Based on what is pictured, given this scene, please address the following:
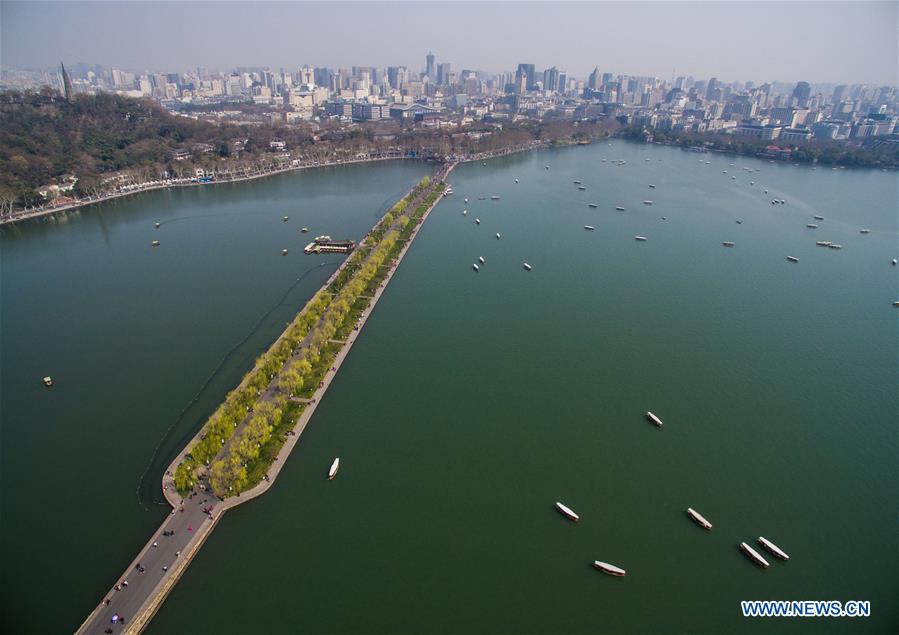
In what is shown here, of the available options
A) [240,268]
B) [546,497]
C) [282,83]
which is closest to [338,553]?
[546,497]

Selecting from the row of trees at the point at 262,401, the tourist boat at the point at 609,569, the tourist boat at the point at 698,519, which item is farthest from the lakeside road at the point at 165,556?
the tourist boat at the point at 698,519

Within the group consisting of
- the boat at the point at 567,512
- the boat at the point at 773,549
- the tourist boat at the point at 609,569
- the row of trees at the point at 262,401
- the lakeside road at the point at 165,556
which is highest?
the row of trees at the point at 262,401

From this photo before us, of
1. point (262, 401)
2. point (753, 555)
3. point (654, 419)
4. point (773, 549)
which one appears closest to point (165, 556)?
point (262, 401)

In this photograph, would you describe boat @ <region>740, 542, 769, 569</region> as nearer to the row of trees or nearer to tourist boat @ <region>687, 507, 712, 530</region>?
tourist boat @ <region>687, 507, 712, 530</region>

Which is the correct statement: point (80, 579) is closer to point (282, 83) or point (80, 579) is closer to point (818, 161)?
point (818, 161)

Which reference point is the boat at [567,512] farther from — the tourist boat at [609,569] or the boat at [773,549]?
the boat at [773,549]

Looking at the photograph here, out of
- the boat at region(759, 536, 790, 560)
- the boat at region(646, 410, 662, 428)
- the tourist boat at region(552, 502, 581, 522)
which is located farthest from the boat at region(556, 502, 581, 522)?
the boat at region(646, 410, 662, 428)
